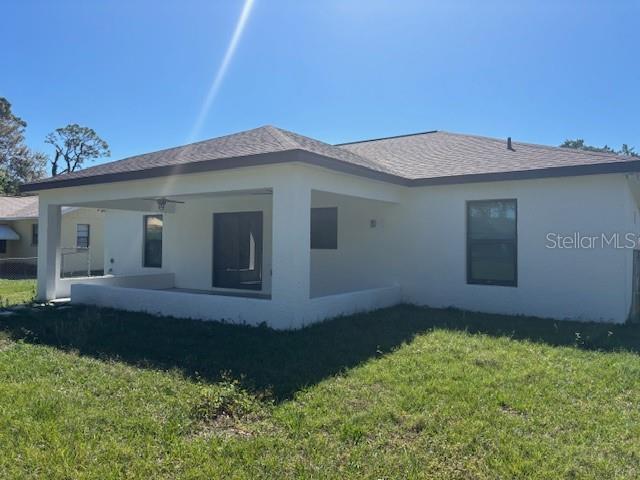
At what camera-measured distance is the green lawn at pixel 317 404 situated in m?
3.50

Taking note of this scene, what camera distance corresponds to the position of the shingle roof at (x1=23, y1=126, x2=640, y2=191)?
8164mm

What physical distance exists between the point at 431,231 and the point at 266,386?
6.58 m

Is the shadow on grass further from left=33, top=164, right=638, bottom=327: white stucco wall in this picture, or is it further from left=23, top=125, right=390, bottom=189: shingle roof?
left=23, top=125, right=390, bottom=189: shingle roof

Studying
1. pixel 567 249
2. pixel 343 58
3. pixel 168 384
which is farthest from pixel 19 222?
pixel 567 249

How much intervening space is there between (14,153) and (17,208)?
25.9 meters

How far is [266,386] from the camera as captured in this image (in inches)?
200

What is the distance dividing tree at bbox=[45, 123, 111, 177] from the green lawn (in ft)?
176

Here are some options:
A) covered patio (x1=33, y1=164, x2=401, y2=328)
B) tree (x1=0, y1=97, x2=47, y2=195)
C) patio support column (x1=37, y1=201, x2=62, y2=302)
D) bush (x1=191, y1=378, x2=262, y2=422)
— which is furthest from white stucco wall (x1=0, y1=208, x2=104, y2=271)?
tree (x1=0, y1=97, x2=47, y2=195)

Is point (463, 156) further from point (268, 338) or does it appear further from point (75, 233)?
point (75, 233)

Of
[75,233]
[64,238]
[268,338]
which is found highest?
[75,233]

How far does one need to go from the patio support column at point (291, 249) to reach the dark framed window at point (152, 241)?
833 centimetres

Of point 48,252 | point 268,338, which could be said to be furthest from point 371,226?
point 48,252

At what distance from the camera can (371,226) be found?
1135 centimetres

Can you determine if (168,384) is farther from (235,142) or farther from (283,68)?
(283,68)
